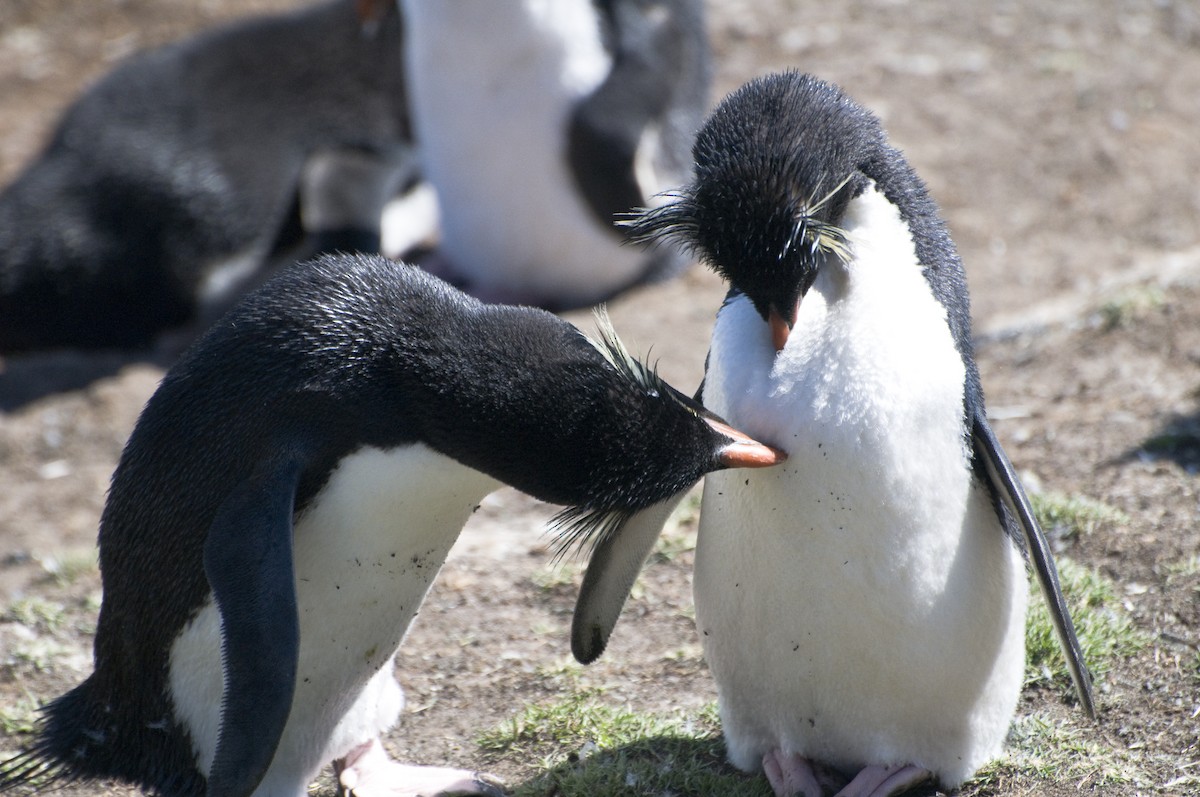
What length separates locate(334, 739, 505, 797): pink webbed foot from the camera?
2.81 m

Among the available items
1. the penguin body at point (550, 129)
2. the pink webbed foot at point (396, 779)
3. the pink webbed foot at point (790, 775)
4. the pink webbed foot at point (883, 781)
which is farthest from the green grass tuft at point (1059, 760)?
the penguin body at point (550, 129)

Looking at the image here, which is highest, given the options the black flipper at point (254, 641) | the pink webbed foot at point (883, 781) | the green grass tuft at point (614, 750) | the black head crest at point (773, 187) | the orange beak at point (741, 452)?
the black head crest at point (773, 187)

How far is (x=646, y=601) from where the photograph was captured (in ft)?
12.0

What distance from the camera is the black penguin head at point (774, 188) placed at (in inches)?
92.9

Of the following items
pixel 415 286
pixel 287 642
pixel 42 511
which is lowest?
pixel 42 511

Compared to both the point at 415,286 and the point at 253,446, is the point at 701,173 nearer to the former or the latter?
the point at 415,286

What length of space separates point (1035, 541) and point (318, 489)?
1269 millimetres

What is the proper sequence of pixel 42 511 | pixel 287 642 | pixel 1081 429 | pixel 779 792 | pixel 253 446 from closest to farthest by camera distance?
1. pixel 287 642
2. pixel 253 446
3. pixel 779 792
4. pixel 1081 429
5. pixel 42 511

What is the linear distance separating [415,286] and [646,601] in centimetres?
133

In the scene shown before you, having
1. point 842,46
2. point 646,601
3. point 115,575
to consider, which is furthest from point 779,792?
point 842,46

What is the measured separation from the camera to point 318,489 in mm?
2518

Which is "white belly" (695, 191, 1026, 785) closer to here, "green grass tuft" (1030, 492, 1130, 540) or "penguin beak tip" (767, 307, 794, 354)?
"penguin beak tip" (767, 307, 794, 354)

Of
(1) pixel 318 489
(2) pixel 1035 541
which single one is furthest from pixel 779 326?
(1) pixel 318 489

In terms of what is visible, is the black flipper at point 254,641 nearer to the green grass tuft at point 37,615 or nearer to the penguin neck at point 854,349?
the penguin neck at point 854,349
